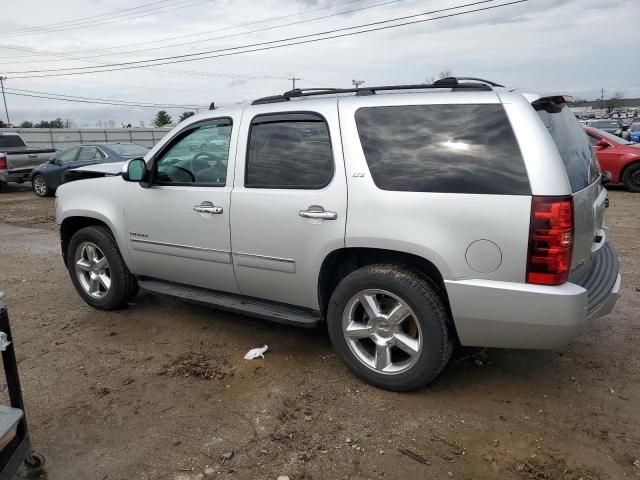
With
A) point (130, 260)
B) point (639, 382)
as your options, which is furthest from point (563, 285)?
point (130, 260)

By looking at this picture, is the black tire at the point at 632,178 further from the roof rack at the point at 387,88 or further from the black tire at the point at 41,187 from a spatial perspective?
the black tire at the point at 41,187

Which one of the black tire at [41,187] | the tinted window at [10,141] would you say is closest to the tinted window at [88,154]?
the black tire at [41,187]

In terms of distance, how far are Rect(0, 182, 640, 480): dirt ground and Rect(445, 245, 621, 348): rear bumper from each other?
510 millimetres

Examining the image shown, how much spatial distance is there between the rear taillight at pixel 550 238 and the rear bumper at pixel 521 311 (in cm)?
9

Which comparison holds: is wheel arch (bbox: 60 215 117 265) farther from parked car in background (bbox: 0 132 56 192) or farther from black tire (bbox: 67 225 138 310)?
parked car in background (bbox: 0 132 56 192)

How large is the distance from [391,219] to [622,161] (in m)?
11.2

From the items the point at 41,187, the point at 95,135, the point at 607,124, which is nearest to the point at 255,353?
the point at 41,187

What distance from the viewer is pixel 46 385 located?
12.0ft

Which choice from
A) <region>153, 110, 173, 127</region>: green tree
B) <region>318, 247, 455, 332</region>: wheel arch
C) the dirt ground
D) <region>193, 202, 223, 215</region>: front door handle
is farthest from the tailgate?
<region>153, 110, 173, 127</region>: green tree

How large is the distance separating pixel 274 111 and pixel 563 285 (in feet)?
7.37

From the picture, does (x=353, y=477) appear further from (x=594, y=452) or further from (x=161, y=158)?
(x=161, y=158)

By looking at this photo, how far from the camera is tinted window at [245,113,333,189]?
3.54m

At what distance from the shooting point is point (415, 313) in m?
3.18

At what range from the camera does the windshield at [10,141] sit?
58.2 feet
